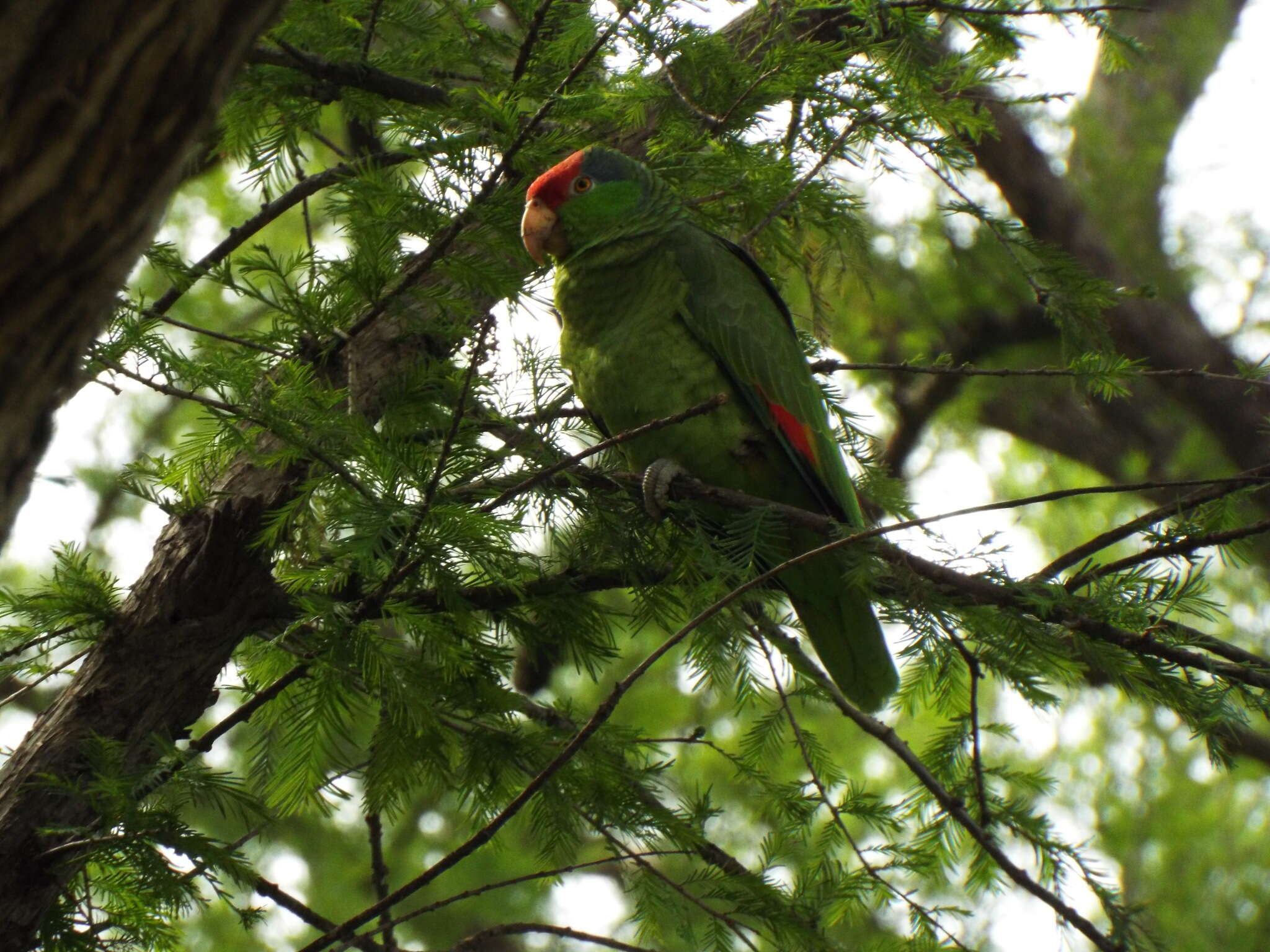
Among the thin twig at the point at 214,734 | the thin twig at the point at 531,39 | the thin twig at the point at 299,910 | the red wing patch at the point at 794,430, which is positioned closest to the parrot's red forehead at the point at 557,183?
the thin twig at the point at 531,39

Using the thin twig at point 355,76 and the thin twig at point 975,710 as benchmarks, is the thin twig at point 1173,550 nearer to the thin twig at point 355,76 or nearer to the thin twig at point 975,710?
the thin twig at point 975,710

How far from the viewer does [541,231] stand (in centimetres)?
316

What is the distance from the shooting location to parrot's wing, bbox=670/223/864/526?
304 cm

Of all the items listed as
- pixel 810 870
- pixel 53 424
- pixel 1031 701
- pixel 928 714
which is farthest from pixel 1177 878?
pixel 53 424

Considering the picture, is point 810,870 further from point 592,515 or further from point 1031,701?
point 592,515

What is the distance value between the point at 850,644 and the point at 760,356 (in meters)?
0.89

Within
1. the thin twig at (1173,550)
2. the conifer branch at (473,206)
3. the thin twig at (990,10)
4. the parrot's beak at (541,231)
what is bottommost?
the thin twig at (1173,550)

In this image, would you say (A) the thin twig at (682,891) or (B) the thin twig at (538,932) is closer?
(B) the thin twig at (538,932)

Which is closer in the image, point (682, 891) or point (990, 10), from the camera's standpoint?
point (682, 891)

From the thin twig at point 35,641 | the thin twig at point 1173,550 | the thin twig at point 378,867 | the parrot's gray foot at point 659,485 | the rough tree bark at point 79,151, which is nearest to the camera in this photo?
the rough tree bark at point 79,151

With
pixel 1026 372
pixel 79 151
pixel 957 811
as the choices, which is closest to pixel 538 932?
pixel 957 811

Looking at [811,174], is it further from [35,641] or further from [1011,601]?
[35,641]

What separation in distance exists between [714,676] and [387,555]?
81cm

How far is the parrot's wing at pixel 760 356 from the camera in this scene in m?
3.04
